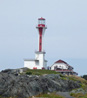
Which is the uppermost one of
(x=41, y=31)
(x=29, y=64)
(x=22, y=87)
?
(x=41, y=31)

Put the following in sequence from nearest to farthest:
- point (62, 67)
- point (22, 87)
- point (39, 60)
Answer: point (22, 87) < point (39, 60) < point (62, 67)

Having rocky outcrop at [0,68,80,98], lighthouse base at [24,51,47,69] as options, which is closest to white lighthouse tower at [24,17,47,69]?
lighthouse base at [24,51,47,69]

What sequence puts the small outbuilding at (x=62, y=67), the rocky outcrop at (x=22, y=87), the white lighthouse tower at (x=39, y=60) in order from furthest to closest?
the small outbuilding at (x=62, y=67)
the white lighthouse tower at (x=39, y=60)
the rocky outcrop at (x=22, y=87)

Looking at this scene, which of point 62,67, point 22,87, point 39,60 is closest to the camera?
point 22,87

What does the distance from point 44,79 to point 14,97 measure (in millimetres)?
10793

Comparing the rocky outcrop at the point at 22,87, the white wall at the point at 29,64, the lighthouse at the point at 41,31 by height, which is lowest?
the rocky outcrop at the point at 22,87

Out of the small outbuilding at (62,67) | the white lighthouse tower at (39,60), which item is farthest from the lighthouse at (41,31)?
the small outbuilding at (62,67)


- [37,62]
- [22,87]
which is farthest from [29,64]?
[22,87]

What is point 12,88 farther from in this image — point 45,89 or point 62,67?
point 62,67

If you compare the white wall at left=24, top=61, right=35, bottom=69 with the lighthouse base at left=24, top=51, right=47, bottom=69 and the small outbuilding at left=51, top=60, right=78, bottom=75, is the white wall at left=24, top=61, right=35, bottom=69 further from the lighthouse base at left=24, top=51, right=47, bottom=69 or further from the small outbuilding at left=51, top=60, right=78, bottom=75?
the small outbuilding at left=51, top=60, right=78, bottom=75

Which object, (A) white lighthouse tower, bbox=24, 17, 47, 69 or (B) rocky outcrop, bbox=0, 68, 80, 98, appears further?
(A) white lighthouse tower, bbox=24, 17, 47, 69

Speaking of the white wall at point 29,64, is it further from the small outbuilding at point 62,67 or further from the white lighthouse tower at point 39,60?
the small outbuilding at point 62,67

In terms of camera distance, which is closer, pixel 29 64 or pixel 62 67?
pixel 29 64

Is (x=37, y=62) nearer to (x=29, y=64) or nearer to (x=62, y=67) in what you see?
(x=29, y=64)
